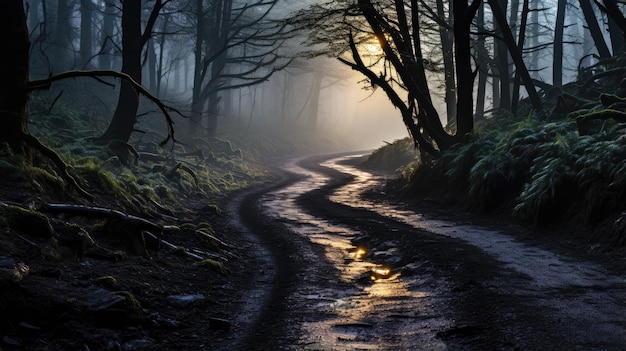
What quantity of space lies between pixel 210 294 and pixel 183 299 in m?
0.60

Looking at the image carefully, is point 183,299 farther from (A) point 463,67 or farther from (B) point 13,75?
(A) point 463,67

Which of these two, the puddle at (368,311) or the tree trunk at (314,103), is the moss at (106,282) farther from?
the tree trunk at (314,103)

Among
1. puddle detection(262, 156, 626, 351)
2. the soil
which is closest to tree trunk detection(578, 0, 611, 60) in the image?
the soil

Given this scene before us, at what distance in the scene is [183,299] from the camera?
230 inches

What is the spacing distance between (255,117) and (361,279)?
167 feet

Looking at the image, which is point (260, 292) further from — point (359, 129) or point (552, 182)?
point (359, 129)

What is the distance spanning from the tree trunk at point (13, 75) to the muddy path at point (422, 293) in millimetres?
4455

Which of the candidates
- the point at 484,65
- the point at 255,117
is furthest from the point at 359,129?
the point at 484,65

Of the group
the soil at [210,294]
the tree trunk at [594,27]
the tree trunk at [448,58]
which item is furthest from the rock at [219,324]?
the tree trunk at [594,27]

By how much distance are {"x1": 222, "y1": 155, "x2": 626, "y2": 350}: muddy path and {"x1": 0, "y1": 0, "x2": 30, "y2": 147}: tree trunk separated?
445 cm

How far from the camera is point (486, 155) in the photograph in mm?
12953

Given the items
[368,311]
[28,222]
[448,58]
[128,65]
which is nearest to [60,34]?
[128,65]

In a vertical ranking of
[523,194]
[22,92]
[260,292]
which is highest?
[22,92]

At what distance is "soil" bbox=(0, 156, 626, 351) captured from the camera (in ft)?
14.5
